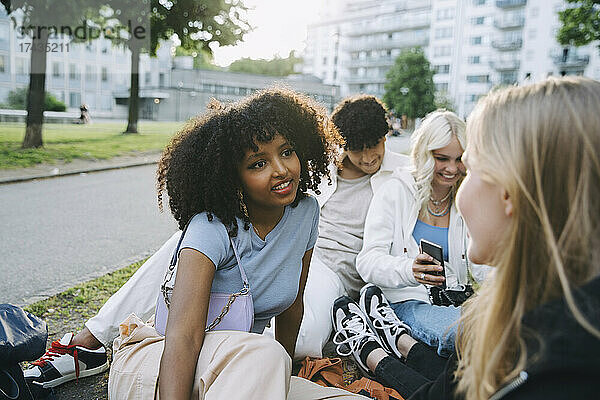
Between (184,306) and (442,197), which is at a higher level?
(442,197)

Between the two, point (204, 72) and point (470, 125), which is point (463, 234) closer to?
point (470, 125)

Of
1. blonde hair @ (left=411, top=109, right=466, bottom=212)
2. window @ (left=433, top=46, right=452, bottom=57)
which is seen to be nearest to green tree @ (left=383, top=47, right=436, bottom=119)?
window @ (left=433, top=46, right=452, bottom=57)

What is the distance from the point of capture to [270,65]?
338 ft

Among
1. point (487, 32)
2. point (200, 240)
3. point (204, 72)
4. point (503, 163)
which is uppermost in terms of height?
point (487, 32)

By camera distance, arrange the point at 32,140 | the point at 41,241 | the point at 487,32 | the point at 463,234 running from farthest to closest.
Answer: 1. the point at 487,32
2. the point at 32,140
3. the point at 41,241
4. the point at 463,234

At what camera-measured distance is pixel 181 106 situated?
53.7 meters

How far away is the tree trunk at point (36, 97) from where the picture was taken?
14.4 metres

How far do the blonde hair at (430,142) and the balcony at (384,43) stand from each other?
71.1 m

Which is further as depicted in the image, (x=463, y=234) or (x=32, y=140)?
(x=32, y=140)

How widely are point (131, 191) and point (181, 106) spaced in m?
44.8

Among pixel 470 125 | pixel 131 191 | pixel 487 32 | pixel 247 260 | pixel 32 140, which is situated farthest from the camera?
pixel 487 32

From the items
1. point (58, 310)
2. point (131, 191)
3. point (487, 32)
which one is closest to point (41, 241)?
point (58, 310)

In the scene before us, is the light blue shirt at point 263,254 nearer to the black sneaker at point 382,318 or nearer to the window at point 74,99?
the black sneaker at point 382,318

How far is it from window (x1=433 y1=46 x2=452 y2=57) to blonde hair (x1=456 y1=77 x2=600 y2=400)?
69631 mm
